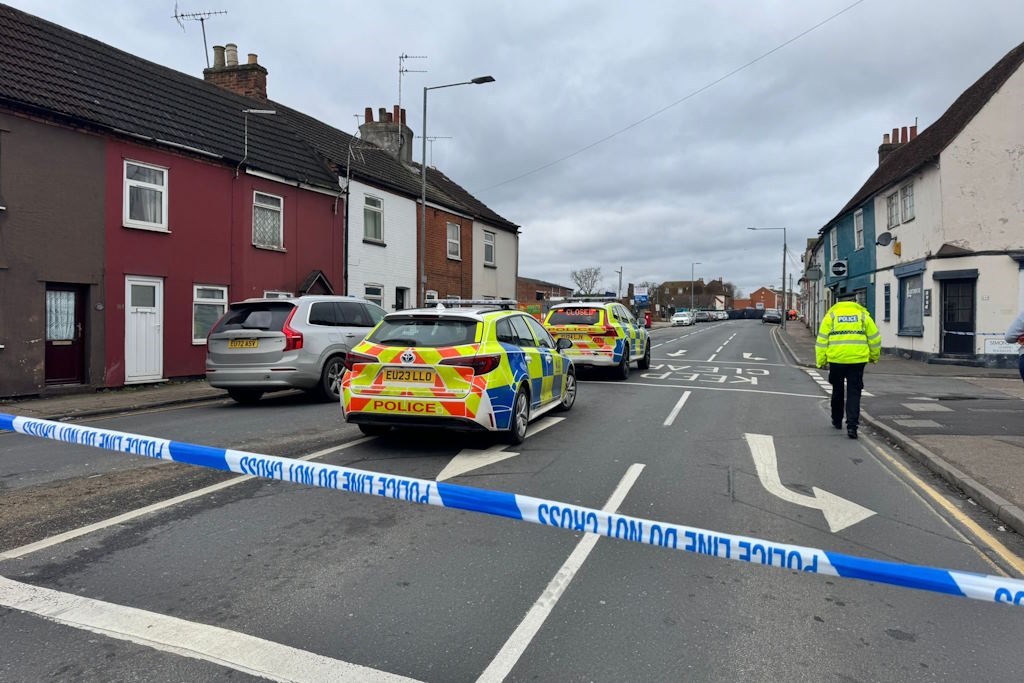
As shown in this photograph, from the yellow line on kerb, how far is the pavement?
24cm

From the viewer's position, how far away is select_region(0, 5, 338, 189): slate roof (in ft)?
40.1

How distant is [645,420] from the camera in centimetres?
937

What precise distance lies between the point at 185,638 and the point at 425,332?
4.29 m

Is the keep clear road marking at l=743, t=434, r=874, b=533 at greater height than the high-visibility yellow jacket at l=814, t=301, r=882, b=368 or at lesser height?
lesser

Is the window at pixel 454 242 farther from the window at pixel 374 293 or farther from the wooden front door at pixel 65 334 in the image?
the wooden front door at pixel 65 334

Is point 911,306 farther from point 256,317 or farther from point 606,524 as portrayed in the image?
point 606,524

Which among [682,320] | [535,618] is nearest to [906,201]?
[535,618]

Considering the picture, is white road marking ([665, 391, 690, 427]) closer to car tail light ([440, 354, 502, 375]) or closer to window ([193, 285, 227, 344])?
car tail light ([440, 354, 502, 375])

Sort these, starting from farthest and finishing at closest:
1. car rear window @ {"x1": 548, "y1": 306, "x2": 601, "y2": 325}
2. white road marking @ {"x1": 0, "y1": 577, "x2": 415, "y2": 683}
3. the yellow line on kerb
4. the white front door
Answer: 1. car rear window @ {"x1": 548, "y1": 306, "x2": 601, "y2": 325}
2. the white front door
3. the yellow line on kerb
4. white road marking @ {"x1": 0, "y1": 577, "x2": 415, "y2": 683}

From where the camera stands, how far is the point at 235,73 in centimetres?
2005

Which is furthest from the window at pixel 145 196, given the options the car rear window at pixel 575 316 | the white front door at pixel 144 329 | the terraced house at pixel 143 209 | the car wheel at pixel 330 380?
the car rear window at pixel 575 316

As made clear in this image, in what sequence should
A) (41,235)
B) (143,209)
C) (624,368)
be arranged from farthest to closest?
(624,368) < (143,209) < (41,235)

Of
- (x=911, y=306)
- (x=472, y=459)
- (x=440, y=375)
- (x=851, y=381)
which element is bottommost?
(x=472, y=459)

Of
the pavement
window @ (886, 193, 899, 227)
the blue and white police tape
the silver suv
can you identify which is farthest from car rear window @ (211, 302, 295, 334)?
window @ (886, 193, 899, 227)
